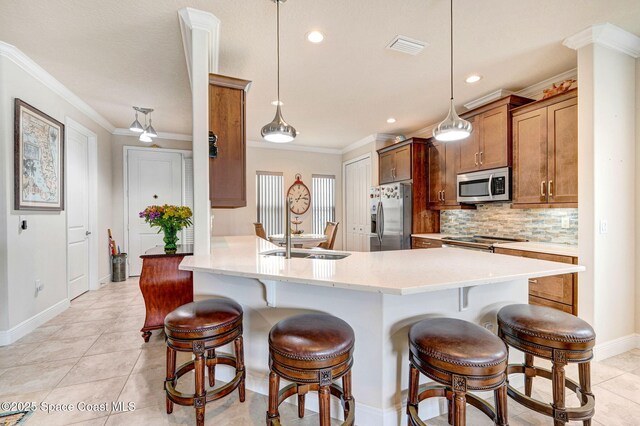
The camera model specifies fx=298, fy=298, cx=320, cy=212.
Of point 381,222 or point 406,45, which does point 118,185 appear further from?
point 406,45

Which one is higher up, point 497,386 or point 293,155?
point 293,155

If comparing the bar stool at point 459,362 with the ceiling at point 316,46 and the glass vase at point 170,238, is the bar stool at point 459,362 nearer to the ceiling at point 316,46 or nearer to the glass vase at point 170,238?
the ceiling at point 316,46

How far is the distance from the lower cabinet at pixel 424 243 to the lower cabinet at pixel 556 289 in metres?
1.25

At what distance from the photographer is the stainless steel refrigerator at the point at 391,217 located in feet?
15.4

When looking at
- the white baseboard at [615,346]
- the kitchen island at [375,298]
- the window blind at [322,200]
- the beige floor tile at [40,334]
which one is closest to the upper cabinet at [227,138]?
the kitchen island at [375,298]

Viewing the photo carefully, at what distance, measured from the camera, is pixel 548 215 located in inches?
131

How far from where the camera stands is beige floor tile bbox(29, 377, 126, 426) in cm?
174

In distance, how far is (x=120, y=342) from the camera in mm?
2736

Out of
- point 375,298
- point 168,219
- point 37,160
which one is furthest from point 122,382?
point 37,160

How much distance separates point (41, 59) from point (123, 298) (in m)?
2.91

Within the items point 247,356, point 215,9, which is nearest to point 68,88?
point 215,9

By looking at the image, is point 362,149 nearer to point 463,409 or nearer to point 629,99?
point 629,99

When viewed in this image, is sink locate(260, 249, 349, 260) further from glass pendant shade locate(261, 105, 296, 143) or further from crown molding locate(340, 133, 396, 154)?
crown molding locate(340, 133, 396, 154)

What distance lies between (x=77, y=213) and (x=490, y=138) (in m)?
5.56
